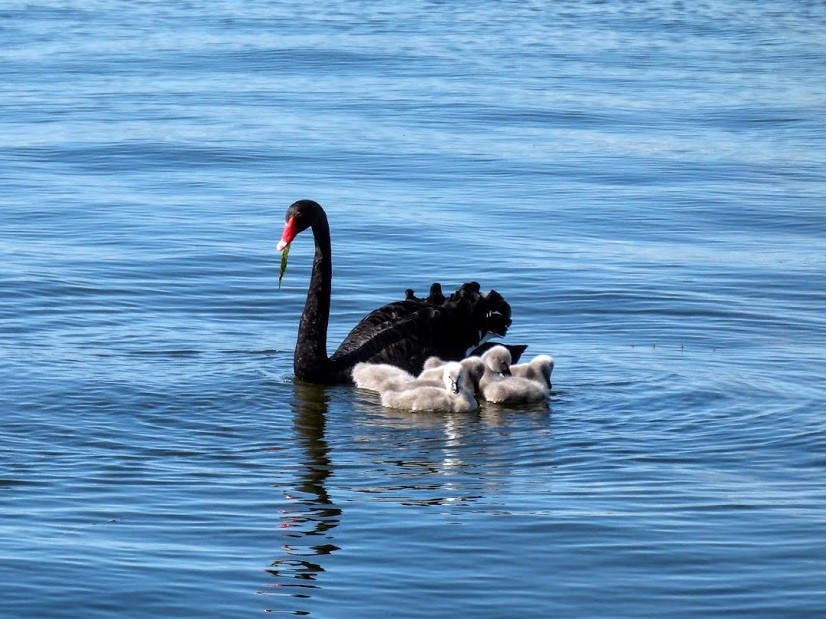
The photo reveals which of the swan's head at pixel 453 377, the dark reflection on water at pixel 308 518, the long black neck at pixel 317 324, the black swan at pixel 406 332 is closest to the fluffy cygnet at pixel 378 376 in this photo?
the black swan at pixel 406 332

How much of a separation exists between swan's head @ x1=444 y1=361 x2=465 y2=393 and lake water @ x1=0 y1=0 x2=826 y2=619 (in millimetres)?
192

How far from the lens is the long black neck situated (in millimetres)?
9844

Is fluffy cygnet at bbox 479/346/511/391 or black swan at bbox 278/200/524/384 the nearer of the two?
fluffy cygnet at bbox 479/346/511/391

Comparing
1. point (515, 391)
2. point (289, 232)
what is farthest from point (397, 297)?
point (515, 391)

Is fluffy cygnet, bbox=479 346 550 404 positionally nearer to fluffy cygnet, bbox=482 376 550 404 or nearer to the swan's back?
fluffy cygnet, bbox=482 376 550 404

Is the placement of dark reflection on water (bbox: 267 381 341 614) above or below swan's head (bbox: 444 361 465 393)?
below

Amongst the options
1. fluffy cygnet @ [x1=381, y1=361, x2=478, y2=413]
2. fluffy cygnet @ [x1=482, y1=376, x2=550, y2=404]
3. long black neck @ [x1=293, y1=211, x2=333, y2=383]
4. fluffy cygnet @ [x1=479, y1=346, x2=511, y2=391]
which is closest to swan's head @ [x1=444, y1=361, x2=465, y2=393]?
fluffy cygnet @ [x1=381, y1=361, x2=478, y2=413]

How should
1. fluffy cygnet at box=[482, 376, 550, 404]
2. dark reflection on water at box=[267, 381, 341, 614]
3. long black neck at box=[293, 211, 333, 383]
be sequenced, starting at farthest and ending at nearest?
long black neck at box=[293, 211, 333, 383] < fluffy cygnet at box=[482, 376, 550, 404] < dark reflection on water at box=[267, 381, 341, 614]

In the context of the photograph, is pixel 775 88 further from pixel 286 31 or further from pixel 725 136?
pixel 286 31

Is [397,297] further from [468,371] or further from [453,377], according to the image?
[453,377]

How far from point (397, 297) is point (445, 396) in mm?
3034

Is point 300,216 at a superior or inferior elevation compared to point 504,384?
superior

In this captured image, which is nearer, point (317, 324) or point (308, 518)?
point (308, 518)

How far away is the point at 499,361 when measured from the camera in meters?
9.62
